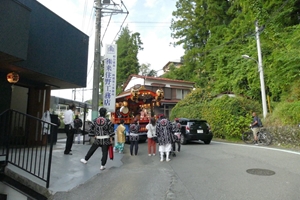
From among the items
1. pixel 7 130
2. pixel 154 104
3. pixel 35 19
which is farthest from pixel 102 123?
pixel 154 104

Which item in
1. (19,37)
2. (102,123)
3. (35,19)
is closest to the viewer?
(19,37)

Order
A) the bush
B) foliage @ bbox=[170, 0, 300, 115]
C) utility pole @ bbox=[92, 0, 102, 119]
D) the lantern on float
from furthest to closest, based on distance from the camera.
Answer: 1. foliage @ bbox=[170, 0, 300, 115]
2. utility pole @ bbox=[92, 0, 102, 119]
3. the bush
4. the lantern on float

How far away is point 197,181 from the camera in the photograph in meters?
5.69

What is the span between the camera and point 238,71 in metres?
21.2

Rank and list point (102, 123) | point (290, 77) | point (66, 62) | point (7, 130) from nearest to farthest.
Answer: point (7, 130) → point (102, 123) → point (66, 62) → point (290, 77)

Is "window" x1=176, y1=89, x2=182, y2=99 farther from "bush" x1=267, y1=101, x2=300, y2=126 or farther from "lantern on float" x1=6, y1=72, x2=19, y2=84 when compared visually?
"lantern on float" x1=6, y1=72, x2=19, y2=84

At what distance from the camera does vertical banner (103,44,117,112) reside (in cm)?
1211

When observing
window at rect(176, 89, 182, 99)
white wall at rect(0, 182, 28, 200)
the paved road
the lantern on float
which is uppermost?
window at rect(176, 89, 182, 99)

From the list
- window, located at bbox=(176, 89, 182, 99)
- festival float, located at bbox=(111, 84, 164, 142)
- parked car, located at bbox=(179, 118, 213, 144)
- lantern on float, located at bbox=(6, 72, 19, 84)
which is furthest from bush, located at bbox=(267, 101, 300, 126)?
window, located at bbox=(176, 89, 182, 99)

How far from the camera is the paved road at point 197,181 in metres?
4.72

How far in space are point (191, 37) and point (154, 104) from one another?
19.5 metres

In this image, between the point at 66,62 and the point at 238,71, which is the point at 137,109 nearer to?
the point at 66,62

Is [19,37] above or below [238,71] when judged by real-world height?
below

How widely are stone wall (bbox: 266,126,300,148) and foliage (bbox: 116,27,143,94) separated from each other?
98.8 ft
